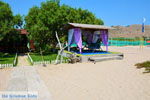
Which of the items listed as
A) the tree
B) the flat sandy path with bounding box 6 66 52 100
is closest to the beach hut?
the tree

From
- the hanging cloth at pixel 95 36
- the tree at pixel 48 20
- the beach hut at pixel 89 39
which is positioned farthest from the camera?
the hanging cloth at pixel 95 36

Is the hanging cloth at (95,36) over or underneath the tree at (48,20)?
underneath

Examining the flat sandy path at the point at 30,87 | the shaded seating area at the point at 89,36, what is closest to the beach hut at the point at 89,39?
the shaded seating area at the point at 89,36

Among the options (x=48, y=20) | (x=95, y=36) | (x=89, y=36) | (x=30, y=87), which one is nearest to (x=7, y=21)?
(x=48, y=20)

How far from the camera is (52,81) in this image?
6.17m

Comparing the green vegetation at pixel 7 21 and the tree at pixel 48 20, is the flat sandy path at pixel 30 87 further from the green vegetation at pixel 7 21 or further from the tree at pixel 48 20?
the tree at pixel 48 20

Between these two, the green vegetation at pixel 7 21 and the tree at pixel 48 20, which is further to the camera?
the tree at pixel 48 20

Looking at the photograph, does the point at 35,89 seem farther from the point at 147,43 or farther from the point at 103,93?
the point at 147,43

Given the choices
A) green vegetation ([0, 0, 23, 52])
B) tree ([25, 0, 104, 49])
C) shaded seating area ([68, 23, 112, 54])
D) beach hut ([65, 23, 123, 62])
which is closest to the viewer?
beach hut ([65, 23, 123, 62])

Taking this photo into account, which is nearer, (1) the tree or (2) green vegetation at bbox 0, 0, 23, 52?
(2) green vegetation at bbox 0, 0, 23, 52

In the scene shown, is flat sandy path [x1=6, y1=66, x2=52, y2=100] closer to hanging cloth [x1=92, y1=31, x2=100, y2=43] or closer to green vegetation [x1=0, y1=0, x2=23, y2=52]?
green vegetation [x1=0, y1=0, x2=23, y2=52]

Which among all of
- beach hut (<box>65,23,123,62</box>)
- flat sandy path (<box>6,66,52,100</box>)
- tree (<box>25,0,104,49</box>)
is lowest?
flat sandy path (<box>6,66,52,100</box>)

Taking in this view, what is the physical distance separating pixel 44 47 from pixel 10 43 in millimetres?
4472

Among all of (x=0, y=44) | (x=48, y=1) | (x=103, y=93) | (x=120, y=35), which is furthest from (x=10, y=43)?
(x=120, y=35)
